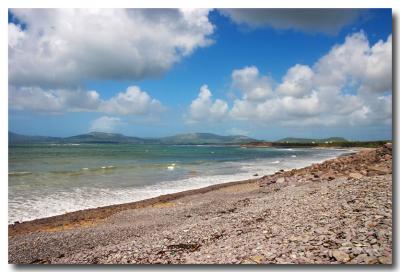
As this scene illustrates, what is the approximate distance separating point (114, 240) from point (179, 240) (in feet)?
6.84

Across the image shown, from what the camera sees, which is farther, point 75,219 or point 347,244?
point 75,219

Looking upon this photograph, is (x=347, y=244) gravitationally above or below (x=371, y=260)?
above

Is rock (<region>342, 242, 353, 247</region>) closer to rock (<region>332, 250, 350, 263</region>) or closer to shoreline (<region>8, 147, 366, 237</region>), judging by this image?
rock (<region>332, 250, 350, 263</region>)

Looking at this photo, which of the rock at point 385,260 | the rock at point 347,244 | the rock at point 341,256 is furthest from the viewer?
the rock at point 385,260

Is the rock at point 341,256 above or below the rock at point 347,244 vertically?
below

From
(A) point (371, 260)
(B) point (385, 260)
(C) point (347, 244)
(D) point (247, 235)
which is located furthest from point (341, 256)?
(D) point (247, 235)

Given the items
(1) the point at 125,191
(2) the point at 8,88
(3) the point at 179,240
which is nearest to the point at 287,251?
(3) the point at 179,240

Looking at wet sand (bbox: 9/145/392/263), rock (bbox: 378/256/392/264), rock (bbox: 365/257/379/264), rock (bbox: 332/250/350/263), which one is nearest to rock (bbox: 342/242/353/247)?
wet sand (bbox: 9/145/392/263)

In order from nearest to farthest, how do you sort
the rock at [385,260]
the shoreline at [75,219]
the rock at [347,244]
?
the rock at [347,244]
the rock at [385,260]
the shoreline at [75,219]

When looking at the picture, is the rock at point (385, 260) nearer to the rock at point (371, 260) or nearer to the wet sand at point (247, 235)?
the wet sand at point (247, 235)

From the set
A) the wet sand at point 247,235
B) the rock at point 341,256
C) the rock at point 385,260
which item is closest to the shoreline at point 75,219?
the wet sand at point 247,235

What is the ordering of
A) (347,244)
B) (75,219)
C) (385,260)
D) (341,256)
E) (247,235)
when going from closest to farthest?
(341,256) → (347,244) → (385,260) → (247,235) → (75,219)

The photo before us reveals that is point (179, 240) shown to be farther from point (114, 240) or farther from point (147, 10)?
point (147, 10)

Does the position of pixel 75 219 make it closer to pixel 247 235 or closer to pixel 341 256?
pixel 247 235
